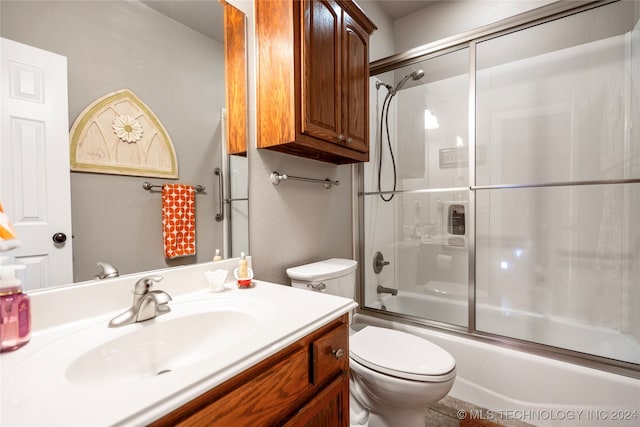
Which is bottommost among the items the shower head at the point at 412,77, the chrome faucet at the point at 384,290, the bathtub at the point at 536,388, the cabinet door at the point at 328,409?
the bathtub at the point at 536,388

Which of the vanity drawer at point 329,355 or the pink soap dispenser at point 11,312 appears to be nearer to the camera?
the pink soap dispenser at point 11,312

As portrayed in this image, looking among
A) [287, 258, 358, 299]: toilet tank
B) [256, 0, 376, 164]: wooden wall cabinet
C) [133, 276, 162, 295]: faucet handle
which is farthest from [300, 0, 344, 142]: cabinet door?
[133, 276, 162, 295]: faucet handle

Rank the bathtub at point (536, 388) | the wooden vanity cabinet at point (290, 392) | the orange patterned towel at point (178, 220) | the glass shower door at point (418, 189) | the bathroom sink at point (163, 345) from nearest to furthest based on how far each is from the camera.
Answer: the wooden vanity cabinet at point (290, 392) < the bathroom sink at point (163, 345) < the orange patterned towel at point (178, 220) < the bathtub at point (536, 388) < the glass shower door at point (418, 189)

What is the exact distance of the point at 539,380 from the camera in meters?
1.42

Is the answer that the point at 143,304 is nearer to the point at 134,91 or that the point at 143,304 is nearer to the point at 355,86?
the point at 134,91

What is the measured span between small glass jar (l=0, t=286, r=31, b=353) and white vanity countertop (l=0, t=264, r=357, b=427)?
0.02 m

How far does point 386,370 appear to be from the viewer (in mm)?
1095

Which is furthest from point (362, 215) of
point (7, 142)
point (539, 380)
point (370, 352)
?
point (7, 142)

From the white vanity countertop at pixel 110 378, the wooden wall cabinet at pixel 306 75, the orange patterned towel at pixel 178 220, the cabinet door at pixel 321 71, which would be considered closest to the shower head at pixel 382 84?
the wooden wall cabinet at pixel 306 75

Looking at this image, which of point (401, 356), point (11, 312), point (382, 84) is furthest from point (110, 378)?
point (382, 84)

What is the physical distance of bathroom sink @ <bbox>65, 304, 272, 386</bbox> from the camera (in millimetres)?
585

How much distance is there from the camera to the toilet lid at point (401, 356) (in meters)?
1.07

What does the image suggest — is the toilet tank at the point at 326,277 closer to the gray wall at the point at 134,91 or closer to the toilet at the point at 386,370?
the toilet at the point at 386,370

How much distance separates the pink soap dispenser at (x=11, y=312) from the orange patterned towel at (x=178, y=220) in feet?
1.19
